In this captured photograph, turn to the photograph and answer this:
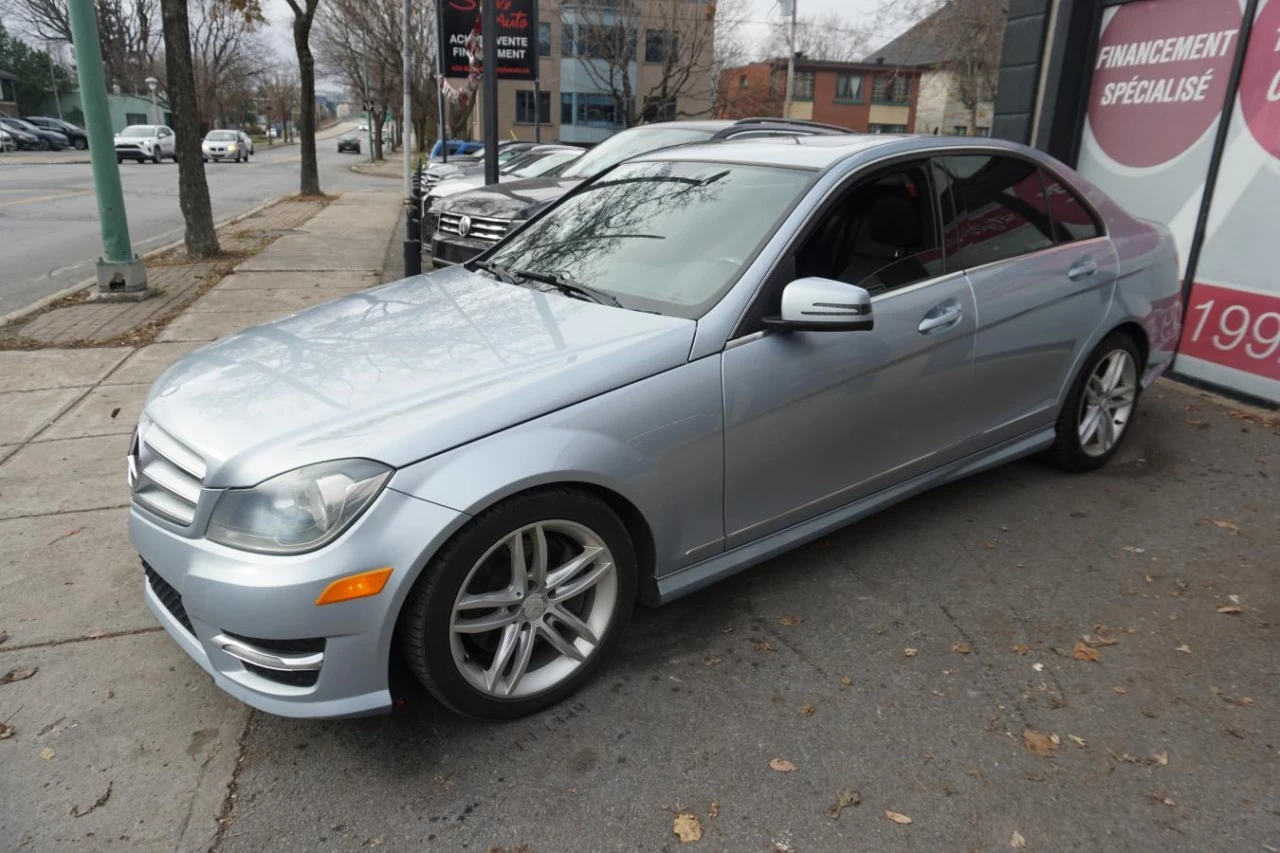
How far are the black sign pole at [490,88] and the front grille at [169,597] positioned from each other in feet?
20.6

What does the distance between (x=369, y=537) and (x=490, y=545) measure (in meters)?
0.33

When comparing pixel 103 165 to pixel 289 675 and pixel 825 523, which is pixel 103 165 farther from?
pixel 825 523

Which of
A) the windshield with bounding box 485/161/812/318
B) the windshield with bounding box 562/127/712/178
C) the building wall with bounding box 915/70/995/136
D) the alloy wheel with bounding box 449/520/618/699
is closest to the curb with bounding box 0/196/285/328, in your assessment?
the windshield with bounding box 562/127/712/178

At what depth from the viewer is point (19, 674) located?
295 centimetres

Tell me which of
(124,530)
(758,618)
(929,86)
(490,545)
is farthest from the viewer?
(929,86)

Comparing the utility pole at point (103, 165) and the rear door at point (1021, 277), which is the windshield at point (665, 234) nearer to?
the rear door at point (1021, 277)

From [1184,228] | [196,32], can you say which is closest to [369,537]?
[1184,228]

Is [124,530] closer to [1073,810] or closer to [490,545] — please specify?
[490,545]

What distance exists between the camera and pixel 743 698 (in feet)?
9.34

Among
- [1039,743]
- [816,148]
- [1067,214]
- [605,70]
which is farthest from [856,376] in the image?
[605,70]

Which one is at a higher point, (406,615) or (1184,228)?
(1184,228)

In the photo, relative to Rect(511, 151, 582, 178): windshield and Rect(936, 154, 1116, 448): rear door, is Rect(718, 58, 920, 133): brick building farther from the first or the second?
Rect(936, 154, 1116, 448): rear door

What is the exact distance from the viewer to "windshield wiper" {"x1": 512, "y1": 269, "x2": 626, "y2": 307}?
3.20m

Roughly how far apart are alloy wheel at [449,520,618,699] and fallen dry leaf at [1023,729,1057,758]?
129cm
